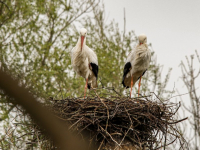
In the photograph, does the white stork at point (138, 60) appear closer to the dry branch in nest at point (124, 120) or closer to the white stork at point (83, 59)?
the white stork at point (83, 59)

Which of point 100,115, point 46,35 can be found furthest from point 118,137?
point 46,35

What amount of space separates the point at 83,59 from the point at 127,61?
2.93ft

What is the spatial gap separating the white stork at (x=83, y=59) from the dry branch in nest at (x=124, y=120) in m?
2.28

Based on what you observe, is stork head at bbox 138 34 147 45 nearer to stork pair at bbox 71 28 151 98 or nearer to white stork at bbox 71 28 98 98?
stork pair at bbox 71 28 151 98

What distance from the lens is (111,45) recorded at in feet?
36.7

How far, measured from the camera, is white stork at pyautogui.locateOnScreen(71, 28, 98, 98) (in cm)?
606

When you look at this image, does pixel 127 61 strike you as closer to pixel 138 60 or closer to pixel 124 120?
pixel 138 60

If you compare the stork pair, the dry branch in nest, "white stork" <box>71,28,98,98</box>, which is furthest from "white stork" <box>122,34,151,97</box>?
the dry branch in nest

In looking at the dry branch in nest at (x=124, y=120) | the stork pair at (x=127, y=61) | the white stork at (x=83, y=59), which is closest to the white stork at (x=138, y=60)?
the stork pair at (x=127, y=61)

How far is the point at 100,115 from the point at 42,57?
22.0 feet

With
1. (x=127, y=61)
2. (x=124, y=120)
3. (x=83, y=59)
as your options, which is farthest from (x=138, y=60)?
(x=124, y=120)

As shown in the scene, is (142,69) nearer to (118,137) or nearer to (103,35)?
(118,137)

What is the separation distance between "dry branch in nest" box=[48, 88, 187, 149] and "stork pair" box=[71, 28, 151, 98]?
2024mm

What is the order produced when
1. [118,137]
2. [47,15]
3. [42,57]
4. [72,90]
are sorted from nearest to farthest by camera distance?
[118,137]
[72,90]
[42,57]
[47,15]
